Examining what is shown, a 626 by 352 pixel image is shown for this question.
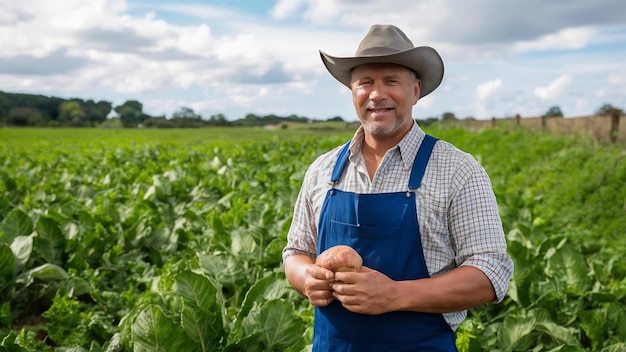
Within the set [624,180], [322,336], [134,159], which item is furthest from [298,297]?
[134,159]

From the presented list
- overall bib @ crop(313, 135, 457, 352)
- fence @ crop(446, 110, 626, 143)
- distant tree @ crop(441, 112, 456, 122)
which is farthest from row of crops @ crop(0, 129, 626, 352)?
distant tree @ crop(441, 112, 456, 122)

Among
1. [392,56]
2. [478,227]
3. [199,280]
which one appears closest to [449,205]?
[478,227]

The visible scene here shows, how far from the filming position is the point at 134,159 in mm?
13211

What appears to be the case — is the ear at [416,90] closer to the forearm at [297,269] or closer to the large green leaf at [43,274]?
the forearm at [297,269]

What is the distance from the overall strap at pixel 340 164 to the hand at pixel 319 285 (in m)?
0.33

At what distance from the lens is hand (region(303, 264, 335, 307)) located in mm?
2219

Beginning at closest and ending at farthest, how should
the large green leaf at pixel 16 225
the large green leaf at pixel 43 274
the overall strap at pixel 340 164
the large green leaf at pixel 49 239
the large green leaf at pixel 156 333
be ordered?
the overall strap at pixel 340 164, the large green leaf at pixel 156 333, the large green leaf at pixel 43 274, the large green leaf at pixel 16 225, the large green leaf at pixel 49 239

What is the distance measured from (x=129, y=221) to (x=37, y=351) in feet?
7.02

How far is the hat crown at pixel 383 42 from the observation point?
237cm

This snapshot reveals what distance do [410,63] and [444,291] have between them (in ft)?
2.43

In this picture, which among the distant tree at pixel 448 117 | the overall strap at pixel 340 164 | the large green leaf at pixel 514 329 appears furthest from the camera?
the distant tree at pixel 448 117

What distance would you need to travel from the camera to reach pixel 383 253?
2277 mm

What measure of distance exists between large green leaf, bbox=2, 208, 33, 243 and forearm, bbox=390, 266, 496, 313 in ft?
11.6

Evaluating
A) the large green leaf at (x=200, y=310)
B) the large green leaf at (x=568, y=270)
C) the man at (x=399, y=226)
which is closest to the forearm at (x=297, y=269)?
the man at (x=399, y=226)
